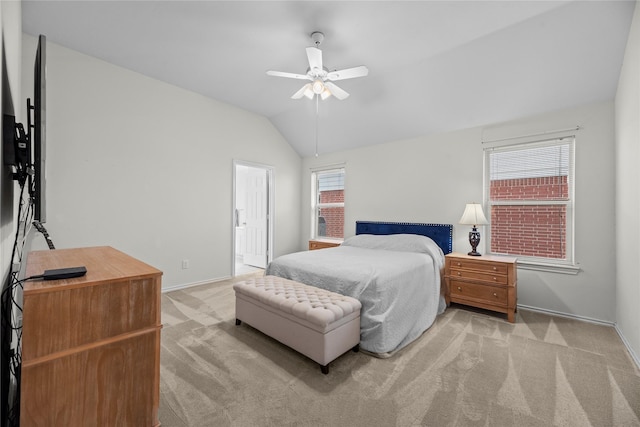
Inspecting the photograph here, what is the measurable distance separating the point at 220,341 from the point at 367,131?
360cm

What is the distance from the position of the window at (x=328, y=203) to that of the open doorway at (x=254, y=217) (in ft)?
3.00

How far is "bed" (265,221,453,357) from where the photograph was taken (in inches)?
90.0

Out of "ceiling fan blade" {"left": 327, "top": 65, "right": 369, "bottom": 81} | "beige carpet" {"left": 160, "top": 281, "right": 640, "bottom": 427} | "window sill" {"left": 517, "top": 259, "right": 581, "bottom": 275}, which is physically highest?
"ceiling fan blade" {"left": 327, "top": 65, "right": 369, "bottom": 81}

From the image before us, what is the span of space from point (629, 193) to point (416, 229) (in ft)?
7.22

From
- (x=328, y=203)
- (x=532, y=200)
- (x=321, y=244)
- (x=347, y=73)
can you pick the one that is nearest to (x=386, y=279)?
(x=347, y=73)

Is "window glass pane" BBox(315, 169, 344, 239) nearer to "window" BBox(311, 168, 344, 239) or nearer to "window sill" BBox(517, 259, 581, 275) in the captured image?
"window" BBox(311, 168, 344, 239)

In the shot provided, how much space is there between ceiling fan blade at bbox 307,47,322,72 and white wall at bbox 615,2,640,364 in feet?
7.62

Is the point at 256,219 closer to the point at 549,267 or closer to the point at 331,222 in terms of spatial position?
the point at 331,222

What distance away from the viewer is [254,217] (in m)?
5.66

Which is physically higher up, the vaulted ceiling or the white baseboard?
the vaulted ceiling

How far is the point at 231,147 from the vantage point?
4566mm

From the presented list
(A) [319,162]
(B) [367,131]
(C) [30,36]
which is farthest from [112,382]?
(A) [319,162]

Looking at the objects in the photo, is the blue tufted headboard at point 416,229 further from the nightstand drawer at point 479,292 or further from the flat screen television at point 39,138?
the flat screen television at point 39,138

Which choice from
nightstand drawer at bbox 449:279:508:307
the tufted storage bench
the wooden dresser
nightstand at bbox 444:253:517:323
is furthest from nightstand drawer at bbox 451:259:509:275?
the wooden dresser
